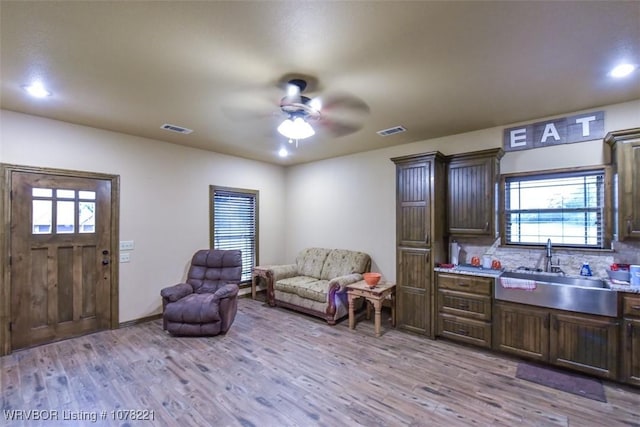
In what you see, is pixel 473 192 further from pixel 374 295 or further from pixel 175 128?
pixel 175 128

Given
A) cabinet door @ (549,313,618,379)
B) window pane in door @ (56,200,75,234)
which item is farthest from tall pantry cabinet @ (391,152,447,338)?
window pane in door @ (56,200,75,234)

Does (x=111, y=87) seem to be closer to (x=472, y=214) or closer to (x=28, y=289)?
(x=28, y=289)

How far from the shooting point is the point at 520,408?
2.33 meters

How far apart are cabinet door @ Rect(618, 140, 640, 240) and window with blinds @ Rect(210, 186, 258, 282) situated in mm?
5172

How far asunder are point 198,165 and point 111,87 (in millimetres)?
2253

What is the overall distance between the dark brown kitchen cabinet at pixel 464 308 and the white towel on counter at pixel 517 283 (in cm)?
13

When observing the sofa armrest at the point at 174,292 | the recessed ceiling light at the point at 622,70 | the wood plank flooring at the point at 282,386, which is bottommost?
the wood plank flooring at the point at 282,386

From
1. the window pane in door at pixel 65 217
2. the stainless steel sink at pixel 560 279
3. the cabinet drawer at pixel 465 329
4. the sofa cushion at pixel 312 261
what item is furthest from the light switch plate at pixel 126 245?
the stainless steel sink at pixel 560 279

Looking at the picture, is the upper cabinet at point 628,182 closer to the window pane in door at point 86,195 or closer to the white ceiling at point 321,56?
the white ceiling at point 321,56

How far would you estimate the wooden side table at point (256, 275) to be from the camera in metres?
5.14

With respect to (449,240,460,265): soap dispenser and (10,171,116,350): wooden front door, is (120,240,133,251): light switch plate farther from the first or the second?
(449,240,460,265): soap dispenser

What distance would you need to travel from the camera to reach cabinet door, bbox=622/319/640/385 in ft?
8.30

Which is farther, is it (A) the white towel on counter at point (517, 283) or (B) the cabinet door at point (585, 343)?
(A) the white towel on counter at point (517, 283)

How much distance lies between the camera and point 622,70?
236 centimetres
